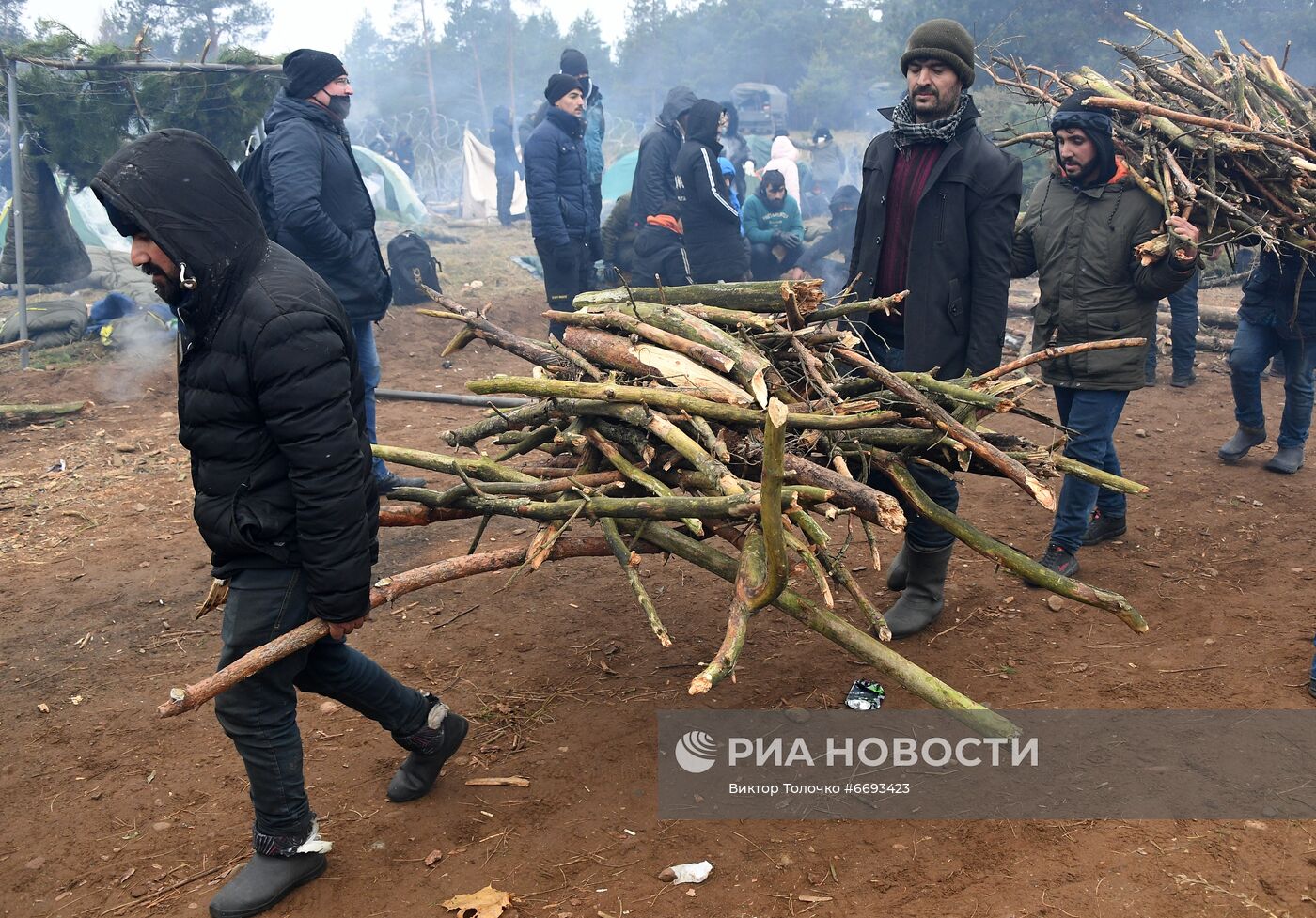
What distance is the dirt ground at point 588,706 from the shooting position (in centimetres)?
278

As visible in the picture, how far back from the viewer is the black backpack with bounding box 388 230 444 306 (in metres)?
11.5

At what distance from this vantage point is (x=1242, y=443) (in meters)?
6.45

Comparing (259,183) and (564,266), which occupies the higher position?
(259,183)

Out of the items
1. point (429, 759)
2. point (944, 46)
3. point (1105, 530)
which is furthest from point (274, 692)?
point (1105, 530)

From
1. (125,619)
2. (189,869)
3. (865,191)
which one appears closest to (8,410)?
(125,619)

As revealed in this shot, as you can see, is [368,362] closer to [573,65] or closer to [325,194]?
[325,194]

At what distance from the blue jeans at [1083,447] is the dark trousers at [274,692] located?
3600 mm

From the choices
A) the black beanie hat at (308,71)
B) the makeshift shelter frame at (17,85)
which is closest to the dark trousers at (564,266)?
the black beanie hat at (308,71)

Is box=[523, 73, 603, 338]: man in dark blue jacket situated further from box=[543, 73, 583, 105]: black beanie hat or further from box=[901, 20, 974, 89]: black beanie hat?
box=[901, 20, 974, 89]: black beanie hat

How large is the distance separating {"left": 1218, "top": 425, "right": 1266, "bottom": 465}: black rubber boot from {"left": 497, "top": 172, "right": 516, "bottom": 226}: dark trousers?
17680 millimetres

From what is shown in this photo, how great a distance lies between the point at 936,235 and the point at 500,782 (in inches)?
115

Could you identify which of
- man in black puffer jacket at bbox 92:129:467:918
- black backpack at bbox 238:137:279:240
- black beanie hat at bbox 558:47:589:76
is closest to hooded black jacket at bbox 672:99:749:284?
black beanie hat at bbox 558:47:589:76

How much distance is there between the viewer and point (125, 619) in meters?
4.68

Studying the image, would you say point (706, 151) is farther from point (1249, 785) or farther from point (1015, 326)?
point (1249, 785)
